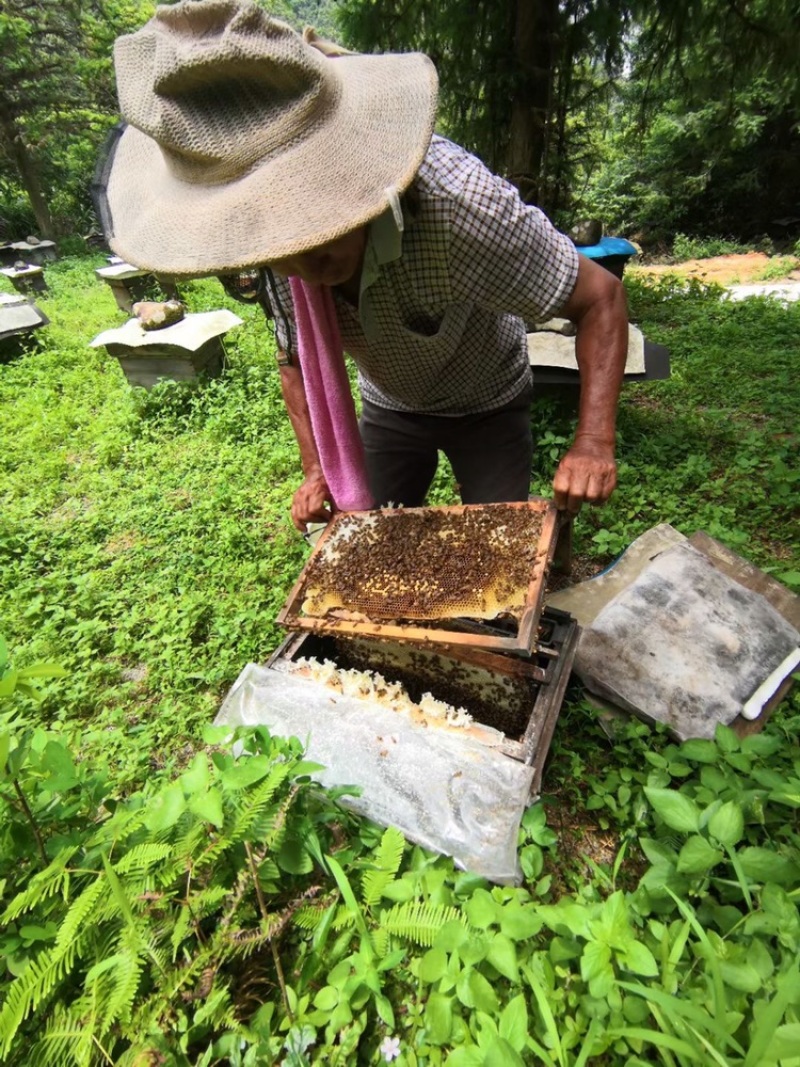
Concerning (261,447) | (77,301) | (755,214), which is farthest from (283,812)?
(755,214)

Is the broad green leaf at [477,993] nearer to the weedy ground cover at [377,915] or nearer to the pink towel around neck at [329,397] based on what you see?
the weedy ground cover at [377,915]

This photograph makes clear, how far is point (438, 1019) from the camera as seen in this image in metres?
1.02

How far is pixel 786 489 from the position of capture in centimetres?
350

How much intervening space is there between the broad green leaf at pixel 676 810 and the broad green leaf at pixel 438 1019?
59 centimetres

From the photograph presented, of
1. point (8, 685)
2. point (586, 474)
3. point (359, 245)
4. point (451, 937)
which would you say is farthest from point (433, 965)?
point (359, 245)

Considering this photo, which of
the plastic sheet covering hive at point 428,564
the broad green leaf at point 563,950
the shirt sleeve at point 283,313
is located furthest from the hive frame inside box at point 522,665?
the shirt sleeve at point 283,313

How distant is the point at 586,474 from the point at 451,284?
2.51ft

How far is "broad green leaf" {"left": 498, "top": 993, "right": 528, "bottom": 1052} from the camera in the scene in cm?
93

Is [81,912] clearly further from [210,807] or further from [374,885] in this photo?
[374,885]

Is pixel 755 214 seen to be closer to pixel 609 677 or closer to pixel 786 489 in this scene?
pixel 786 489

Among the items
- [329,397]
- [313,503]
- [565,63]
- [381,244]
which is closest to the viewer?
[381,244]

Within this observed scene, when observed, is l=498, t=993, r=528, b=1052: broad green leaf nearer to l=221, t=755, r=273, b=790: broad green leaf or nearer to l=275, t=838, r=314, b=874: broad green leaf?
l=275, t=838, r=314, b=874: broad green leaf

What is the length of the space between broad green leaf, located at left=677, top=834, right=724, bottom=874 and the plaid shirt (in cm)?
152

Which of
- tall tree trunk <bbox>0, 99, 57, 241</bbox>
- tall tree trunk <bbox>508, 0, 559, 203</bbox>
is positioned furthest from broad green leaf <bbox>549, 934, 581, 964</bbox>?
tall tree trunk <bbox>0, 99, 57, 241</bbox>
